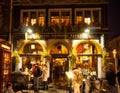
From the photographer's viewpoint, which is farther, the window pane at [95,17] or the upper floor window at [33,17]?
the upper floor window at [33,17]

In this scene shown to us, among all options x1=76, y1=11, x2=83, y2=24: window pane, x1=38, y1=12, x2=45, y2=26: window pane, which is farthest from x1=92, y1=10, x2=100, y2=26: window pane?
x1=38, y1=12, x2=45, y2=26: window pane

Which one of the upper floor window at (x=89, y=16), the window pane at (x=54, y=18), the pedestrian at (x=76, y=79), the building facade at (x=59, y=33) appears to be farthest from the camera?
the window pane at (x=54, y=18)

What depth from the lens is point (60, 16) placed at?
30.2m

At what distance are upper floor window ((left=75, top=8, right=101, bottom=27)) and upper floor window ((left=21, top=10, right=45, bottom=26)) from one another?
3739mm

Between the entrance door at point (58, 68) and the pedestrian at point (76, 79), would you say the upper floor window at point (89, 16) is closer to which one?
the entrance door at point (58, 68)

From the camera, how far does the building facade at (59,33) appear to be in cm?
2947

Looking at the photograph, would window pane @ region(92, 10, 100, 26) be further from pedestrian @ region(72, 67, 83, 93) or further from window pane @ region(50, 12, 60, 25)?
pedestrian @ region(72, 67, 83, 93)

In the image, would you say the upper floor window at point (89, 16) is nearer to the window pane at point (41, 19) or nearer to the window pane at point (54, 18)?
the window pane at point (54, 18)

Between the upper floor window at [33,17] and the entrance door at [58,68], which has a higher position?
the upper floor window at [33,17]

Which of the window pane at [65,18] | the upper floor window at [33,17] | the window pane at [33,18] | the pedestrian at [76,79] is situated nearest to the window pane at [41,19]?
the upper floor window at [33,17]

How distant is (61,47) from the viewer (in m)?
30.2

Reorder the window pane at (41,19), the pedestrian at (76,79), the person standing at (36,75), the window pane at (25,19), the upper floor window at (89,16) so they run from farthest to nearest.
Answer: the window pane at (25,19) → the window pane at (41,19) → the upper floor window at (89,16) → the person standing at (36,75) → the pedestrian at (76,79)

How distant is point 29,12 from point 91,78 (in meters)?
14.8

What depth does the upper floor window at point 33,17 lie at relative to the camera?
30.4m
